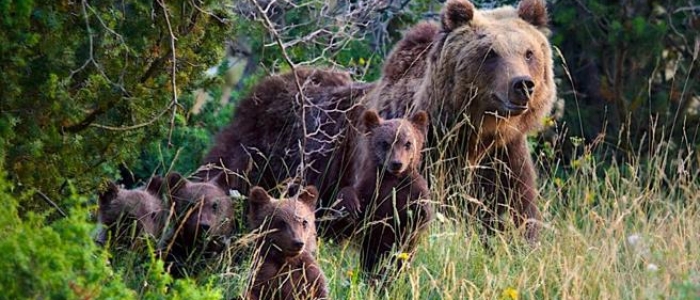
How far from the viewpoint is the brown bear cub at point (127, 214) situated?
7156 millimetres

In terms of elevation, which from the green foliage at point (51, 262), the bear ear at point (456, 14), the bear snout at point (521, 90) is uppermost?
the green foliage at point (51, 262)

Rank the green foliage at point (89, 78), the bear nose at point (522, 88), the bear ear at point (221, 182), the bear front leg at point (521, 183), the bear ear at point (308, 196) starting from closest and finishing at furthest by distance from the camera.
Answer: the green foliage at point (89, 78)
the bear ear at point (308, 196)
the bear ear at point (221, 182)
the bear nose at point (522, 88)
the bear front leg at point (521, 183)

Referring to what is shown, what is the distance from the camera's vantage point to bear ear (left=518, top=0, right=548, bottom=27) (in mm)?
8805

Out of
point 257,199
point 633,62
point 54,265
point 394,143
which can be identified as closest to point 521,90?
point 394,143

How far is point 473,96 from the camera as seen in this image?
27.3 feet

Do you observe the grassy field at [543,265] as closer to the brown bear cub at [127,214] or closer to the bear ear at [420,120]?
the brown bear cub at [127,214]

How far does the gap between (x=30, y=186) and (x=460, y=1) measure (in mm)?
3233

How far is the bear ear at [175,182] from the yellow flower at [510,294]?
Answer: 181cm

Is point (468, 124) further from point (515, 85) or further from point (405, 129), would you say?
point (405, 129)

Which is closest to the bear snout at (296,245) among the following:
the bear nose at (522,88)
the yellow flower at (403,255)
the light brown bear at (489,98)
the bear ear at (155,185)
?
the yellow flower at (403,255)

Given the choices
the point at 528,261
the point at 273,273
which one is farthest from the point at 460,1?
the point at 273,273

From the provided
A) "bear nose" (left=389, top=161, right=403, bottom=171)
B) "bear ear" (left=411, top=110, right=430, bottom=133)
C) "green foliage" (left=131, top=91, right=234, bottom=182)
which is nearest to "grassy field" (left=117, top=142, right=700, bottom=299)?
"bear nose" (left=389, top=161, right=403, bottom=171)

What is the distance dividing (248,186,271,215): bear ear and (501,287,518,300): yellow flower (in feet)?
3.72

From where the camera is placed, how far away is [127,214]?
23.6 feet
